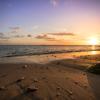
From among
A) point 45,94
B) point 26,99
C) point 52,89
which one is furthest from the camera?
point 52,89

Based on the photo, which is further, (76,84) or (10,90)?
(76,84)

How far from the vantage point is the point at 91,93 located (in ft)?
25.2

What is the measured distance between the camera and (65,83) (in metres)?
8.80

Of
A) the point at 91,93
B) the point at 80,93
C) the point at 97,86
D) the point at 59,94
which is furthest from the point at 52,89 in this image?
the point at 97,86

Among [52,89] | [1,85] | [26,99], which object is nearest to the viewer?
[26,99]

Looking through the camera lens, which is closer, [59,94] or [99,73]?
[59,94]

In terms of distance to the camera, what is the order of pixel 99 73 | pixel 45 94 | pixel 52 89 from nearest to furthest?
pixel 45 94, pixel 52 89, pixel 99 73

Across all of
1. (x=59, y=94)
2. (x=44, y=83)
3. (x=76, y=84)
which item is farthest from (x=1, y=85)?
(x=76, y=84)

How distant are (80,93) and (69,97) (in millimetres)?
735

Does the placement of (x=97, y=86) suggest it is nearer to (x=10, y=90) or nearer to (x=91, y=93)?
(x=91, y=93)

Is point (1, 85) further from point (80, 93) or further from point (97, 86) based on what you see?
point (97, 86)

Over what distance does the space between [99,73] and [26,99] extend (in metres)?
6.84

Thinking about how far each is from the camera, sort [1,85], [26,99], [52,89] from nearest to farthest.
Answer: [26,99] → [52,89] → [1,85]

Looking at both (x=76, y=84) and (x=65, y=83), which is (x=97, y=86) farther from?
(x=65, y=83)
